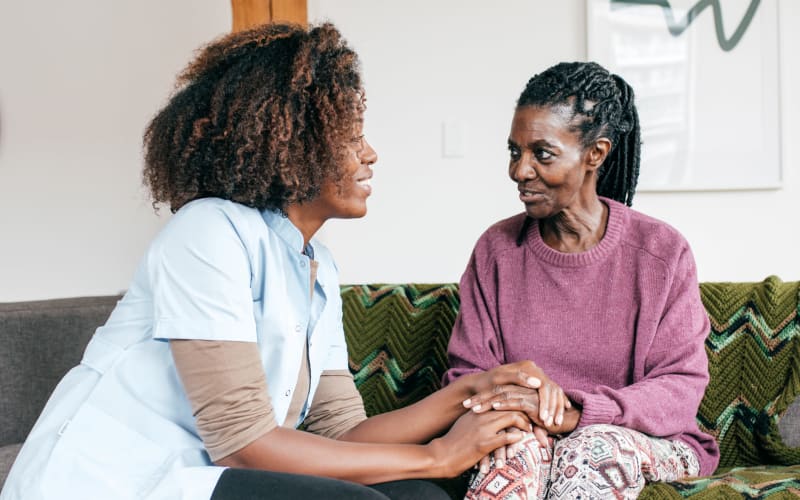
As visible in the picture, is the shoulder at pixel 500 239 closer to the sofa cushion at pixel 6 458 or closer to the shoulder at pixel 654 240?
the shoulder at pixel 654 240

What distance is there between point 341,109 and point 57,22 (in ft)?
7.28

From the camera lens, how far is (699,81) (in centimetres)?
300

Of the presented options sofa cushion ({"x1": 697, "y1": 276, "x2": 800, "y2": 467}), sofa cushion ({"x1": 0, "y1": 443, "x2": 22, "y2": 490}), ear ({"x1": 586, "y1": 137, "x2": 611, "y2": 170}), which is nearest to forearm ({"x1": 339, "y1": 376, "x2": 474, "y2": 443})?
ear ({"x1": 586, "y1": 137, "x2": 611, "y2": 170})

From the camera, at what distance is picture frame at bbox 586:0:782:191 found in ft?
9.77

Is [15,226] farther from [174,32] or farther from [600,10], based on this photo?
[600,10]

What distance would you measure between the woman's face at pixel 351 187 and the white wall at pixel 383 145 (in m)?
1.65

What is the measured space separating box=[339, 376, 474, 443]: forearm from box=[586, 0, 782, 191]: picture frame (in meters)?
1.78

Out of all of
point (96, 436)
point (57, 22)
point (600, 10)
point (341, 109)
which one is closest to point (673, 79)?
point (600, 10)

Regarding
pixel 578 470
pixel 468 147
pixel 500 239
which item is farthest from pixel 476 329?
pixel 468 147

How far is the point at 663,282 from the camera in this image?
5.32 feet

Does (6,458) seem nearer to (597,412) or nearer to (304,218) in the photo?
(304,218)

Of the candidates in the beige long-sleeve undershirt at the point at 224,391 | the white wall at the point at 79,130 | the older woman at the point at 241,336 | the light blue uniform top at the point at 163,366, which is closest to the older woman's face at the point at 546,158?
the older woman at the point at 241,336

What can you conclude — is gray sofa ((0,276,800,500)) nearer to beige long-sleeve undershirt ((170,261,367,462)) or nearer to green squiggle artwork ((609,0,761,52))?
beige long-sleeve undershirt ((170,261,367,462))

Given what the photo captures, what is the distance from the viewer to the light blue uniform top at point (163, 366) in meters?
1.12
